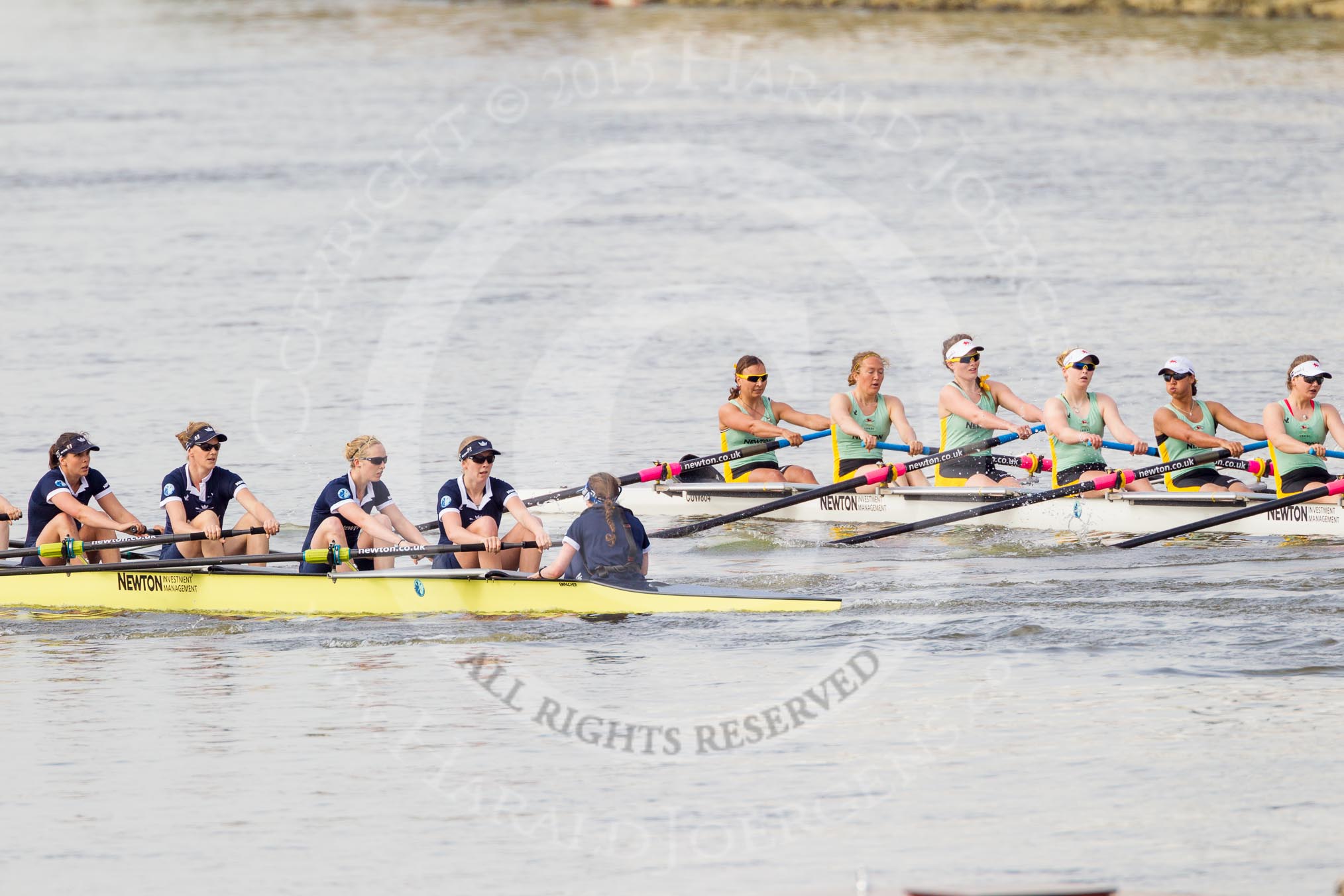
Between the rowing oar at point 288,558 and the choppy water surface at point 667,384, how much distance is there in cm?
44

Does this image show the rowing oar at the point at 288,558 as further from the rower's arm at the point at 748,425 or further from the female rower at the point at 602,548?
the rower's arm at the point at 748,425

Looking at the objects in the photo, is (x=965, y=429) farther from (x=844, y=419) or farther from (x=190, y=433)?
(x=190, y=433)

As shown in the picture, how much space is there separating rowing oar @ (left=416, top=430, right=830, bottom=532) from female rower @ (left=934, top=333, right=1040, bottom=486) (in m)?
1.22

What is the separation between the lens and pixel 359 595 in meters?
14.6

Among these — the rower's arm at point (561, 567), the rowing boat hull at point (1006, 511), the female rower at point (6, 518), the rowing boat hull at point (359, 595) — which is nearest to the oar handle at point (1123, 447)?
the rowing boat hull at point (1006, 511)

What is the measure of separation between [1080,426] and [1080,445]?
169 millimetres

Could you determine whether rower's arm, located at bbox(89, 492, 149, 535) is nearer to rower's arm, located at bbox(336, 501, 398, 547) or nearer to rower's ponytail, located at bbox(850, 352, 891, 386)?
rower's arm, located at bbox(336, 501, 398, 547)

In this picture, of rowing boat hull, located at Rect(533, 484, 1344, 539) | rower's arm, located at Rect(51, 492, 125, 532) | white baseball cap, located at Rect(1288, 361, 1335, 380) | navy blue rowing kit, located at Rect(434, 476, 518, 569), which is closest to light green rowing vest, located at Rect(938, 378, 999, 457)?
rowing boat hull, located at Rect(533, 484, 1344, 539)

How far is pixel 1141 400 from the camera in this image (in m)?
24.3

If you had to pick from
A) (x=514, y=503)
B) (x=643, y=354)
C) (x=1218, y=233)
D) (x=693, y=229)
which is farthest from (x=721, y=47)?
(x=514, y=503)

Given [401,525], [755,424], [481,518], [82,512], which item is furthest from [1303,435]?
[82,512]

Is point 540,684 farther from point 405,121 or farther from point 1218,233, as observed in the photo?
point 405,121

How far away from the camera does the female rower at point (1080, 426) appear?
664 inches

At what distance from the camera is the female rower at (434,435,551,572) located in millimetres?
14359
